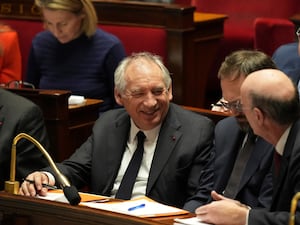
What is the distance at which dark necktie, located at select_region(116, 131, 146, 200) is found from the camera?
12.0 feet

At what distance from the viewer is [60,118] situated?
451cm

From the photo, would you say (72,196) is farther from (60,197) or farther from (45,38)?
(45,38)

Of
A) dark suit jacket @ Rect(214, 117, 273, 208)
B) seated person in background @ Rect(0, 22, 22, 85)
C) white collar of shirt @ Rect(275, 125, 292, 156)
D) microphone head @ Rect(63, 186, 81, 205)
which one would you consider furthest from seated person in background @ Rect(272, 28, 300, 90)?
seated person in background @ Rect(0, 22, 22, 85)

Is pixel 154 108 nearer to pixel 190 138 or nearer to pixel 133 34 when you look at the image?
pixel 190 138

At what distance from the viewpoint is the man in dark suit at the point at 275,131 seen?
291cm

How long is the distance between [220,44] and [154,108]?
2.69 meters

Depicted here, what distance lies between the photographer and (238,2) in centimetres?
653

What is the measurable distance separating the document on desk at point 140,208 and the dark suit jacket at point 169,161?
0.99 feet

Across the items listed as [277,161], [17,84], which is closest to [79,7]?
[17,84]

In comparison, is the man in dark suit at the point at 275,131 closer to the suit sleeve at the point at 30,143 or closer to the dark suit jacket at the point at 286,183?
the dark suit jacket at the point at 286,183

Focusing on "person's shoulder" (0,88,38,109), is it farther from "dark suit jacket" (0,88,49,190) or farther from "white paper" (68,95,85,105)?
"white paper" (68,95,85,105)

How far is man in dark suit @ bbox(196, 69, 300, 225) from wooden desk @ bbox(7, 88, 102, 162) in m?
1.67

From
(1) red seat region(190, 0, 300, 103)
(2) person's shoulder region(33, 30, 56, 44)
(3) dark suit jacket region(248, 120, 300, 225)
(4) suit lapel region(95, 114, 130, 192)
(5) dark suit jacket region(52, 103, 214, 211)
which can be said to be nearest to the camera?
(3) dark suit jacket region(248, 120, 300, 225)

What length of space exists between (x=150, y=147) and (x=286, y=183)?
2.99 feet
